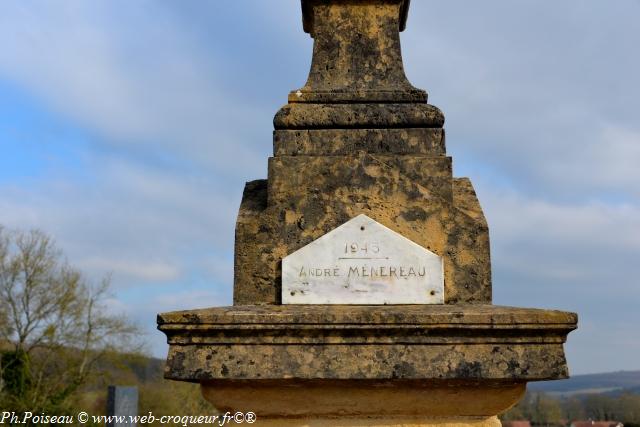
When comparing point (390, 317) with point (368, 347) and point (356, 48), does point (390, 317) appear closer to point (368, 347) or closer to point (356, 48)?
point (368, 347)

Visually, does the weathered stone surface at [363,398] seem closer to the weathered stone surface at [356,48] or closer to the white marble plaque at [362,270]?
the white marble plaque at [362,270]

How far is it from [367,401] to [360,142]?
137 centimetres

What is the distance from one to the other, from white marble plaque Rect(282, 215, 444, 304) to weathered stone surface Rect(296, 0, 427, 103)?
102 centimetres

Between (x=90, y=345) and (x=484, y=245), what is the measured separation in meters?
24.4

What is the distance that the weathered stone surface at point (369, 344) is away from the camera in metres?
2.44

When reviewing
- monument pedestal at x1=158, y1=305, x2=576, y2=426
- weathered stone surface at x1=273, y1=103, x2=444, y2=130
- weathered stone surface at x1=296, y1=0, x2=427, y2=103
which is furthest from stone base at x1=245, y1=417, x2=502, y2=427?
weathered stone surface at x1=296, y1=0, x2=427, y2=103

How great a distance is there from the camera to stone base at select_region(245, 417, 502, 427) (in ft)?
8.57

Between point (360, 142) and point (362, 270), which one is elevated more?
point (360, 142)

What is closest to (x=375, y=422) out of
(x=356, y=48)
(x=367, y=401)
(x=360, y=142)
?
(x=367, y=401)

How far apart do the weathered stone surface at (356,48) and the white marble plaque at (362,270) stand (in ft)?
3.33

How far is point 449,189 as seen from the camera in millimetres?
3201

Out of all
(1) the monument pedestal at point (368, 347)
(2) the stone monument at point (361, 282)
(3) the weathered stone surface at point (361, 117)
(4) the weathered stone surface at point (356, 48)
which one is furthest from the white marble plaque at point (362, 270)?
(4) the weathered stone surface at point (356, 48)

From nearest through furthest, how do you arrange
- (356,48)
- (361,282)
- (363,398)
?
(363,398) → (361,282) → (356,48)

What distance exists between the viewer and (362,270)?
9.51 ft
